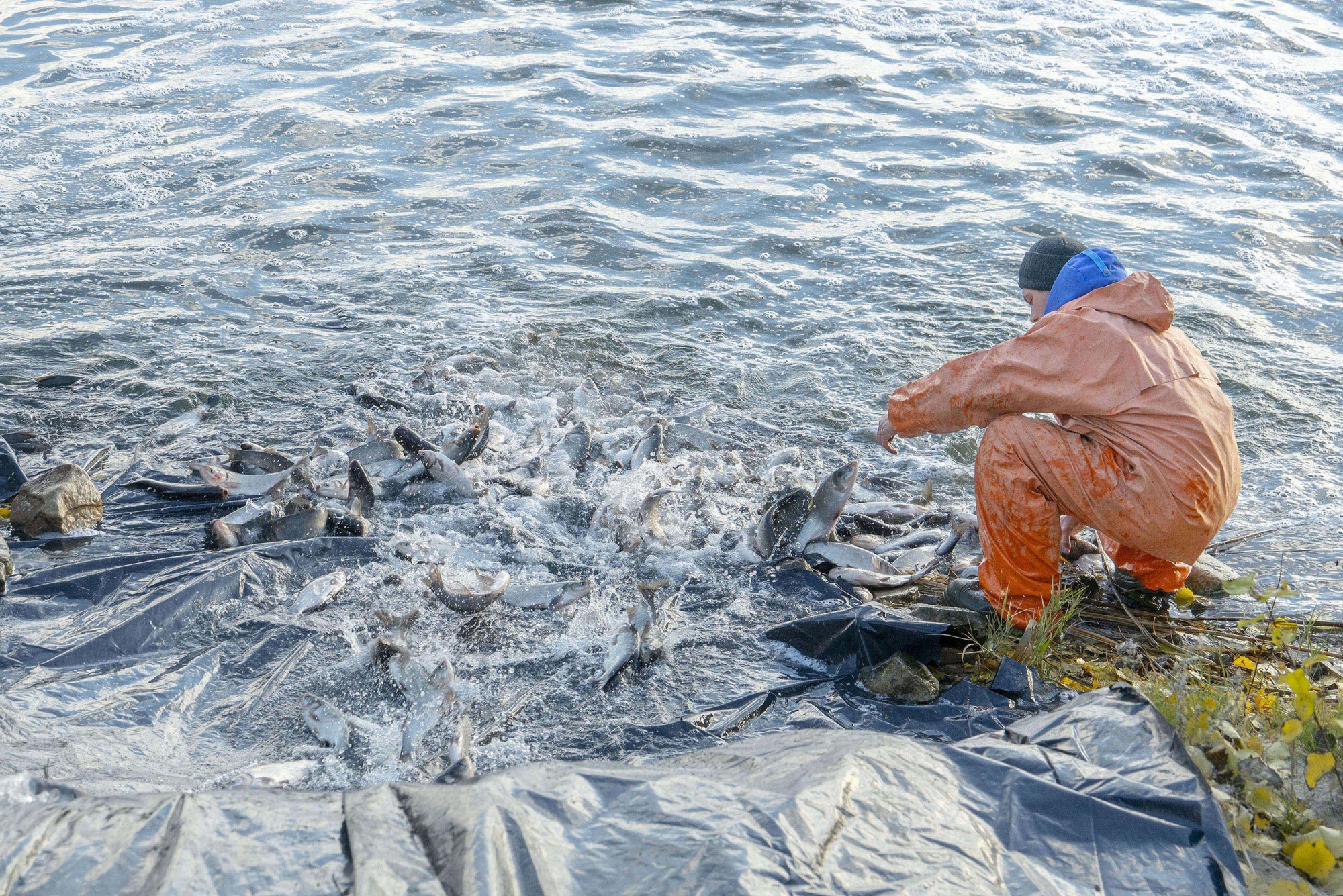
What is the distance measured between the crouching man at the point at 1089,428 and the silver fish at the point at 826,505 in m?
0.70

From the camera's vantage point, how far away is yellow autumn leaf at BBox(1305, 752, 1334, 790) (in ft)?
8.66

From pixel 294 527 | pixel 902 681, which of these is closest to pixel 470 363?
pixel 294 527

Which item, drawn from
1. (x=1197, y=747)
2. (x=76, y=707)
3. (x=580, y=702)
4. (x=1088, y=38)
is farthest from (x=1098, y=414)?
(x=1088, y=38)

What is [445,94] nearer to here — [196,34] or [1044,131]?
[196,34]

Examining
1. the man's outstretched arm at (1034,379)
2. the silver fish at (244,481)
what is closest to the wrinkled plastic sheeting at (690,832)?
the man's outstretched arm at (1034,379)

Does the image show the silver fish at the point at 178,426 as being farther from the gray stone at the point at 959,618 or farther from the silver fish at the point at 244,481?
the gray stone at the point at 959,618

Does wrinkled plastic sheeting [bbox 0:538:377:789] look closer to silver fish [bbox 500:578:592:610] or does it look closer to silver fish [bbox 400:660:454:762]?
silver fish [bbox 400:660:454:762]

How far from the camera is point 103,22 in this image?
14.4 m

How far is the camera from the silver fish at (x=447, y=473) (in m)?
5.39

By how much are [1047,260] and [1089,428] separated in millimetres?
905

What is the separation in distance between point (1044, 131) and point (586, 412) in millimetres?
8401

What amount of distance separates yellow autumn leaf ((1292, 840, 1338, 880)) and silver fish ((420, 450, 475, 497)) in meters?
4.08

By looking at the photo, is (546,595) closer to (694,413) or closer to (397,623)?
(397,623)

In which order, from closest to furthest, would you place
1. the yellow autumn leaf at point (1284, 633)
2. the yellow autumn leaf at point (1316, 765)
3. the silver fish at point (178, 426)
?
1. the yellow autumn leaf at point (1316, 765)
2. the yellow autumn leaf at point (1284, 633)
3. the silver fish at point (178, 426)
